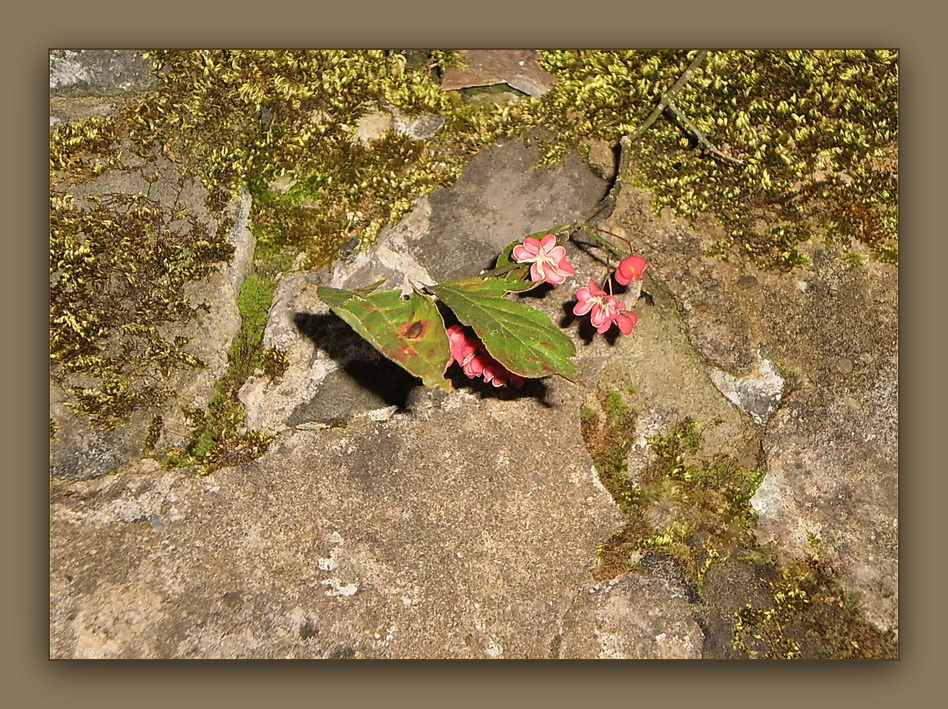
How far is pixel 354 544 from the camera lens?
1949mm

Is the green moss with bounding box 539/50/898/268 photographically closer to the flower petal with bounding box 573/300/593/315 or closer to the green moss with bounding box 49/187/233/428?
the flower petal with bounding box 573/300/593/315

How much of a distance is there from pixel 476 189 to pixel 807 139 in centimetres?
91

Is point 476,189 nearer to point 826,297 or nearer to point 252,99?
point 252,99

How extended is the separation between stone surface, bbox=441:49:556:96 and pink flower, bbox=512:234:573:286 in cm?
59

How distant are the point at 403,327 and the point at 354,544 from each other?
838mm

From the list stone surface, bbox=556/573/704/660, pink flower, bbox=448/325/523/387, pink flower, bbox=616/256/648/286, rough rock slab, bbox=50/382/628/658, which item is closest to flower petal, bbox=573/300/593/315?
pink flower, bbox=616/256/648/286

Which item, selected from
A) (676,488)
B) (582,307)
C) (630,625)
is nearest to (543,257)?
(582,307)

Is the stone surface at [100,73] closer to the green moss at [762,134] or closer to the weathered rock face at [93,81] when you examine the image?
the weathered rock face at [93,81]

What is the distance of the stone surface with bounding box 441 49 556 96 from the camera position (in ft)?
6.49

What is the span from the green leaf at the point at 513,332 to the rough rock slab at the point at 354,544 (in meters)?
0.59

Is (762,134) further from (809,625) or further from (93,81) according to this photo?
(93,81)

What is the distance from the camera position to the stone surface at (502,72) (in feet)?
6.49

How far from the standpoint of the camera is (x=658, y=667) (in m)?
1.92
